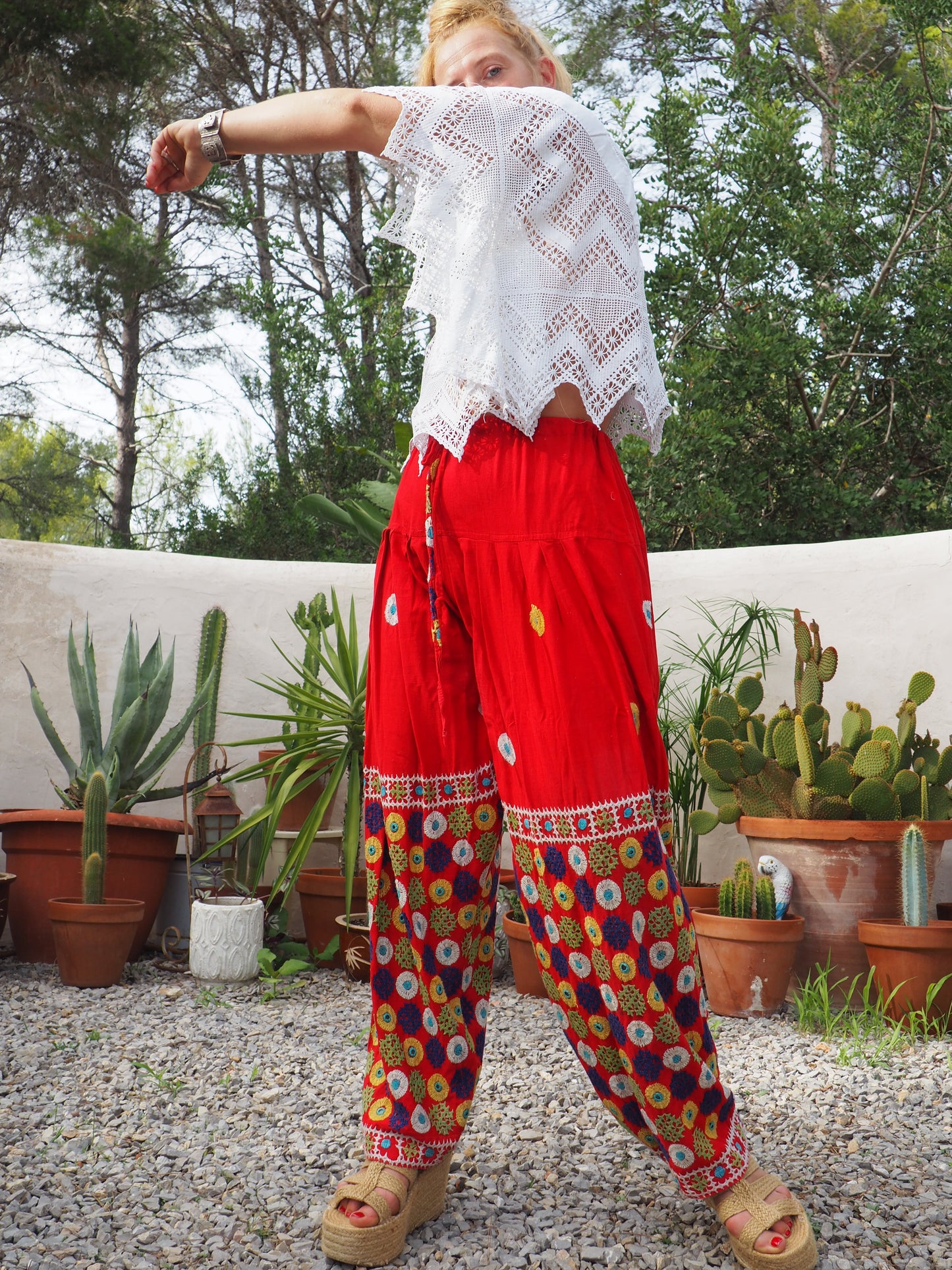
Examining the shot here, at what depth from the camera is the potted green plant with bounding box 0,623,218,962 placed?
9.66 feet

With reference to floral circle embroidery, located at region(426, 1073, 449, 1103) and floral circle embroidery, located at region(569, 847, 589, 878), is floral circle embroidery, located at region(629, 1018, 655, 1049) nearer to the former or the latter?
floral circle embroidery, located at region(569, 847, 589, 878)

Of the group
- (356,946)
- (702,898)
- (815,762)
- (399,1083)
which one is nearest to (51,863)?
(356,946)

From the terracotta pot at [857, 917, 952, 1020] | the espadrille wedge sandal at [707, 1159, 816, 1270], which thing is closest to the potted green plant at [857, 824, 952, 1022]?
the terracotta pot at [857, 917, 952, 1020]

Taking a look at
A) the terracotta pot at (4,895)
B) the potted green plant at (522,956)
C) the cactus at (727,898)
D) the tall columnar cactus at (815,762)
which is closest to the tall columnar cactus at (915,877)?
the tall columnar cactus at (815,762)

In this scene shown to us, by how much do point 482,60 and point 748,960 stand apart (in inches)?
81.3

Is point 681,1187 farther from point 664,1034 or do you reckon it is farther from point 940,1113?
point 940,1113

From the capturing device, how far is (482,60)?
1.30 meters

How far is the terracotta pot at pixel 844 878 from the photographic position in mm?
2520

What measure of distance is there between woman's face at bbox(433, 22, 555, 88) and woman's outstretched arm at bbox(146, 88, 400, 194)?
6.5 inches

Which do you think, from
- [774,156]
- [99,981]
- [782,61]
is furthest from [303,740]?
[782,61]

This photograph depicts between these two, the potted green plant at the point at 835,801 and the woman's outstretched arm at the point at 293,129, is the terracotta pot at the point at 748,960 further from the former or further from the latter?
the woman's outstretched arm at the point at 293,129

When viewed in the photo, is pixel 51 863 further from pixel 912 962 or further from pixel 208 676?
pixel 912 962

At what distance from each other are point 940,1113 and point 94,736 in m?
2.35

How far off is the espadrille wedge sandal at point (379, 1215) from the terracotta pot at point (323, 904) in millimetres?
1666
